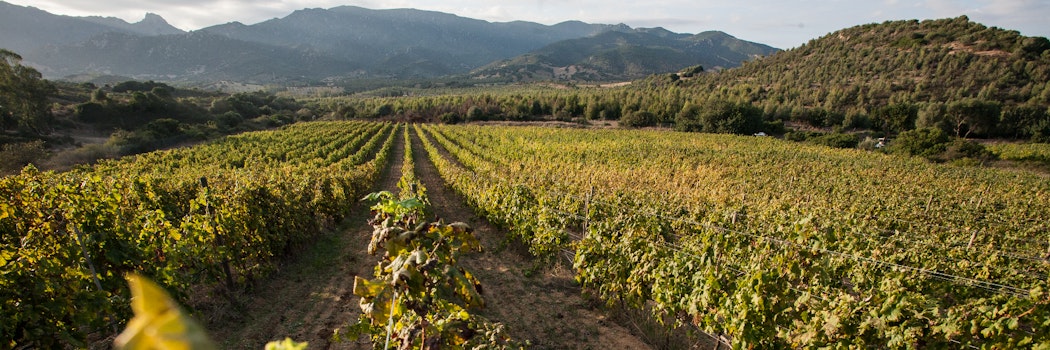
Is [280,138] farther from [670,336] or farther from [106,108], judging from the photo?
[670,336]

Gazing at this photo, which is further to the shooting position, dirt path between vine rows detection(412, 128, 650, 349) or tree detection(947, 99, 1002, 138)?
tree detection(947, 99, 1002, 138)

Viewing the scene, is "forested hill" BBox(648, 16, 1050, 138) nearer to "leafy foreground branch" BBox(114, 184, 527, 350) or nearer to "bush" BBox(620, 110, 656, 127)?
"bush" BBox(620, 110, 656, 127)

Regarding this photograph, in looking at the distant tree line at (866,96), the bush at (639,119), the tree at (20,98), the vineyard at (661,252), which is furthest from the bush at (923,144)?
the tree at (20,98)

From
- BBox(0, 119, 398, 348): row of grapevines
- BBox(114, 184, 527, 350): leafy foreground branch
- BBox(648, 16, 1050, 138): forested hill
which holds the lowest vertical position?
BBox(0, 119, 398, 348): row of grapevines

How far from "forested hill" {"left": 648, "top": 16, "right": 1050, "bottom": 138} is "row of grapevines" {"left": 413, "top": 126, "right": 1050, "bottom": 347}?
3151 cm

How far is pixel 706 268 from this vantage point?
18.4ft

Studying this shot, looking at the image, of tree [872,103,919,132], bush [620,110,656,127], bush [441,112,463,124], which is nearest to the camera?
tree [872,103,919,132]

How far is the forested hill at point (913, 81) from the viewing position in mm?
40312

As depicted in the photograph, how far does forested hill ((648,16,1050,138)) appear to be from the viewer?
132 ft

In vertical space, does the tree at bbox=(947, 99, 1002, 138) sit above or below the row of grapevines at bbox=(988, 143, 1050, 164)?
above

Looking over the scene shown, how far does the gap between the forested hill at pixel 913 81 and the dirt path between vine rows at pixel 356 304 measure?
1896 inches

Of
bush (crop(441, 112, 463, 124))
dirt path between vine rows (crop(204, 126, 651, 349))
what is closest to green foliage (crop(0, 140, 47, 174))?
dirt path between vine rows (crop(204, 126, 651, 349))

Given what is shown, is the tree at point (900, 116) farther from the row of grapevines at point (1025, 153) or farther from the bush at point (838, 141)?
the row of grapevines at point (1025, 153)

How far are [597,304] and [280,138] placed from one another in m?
31.3
